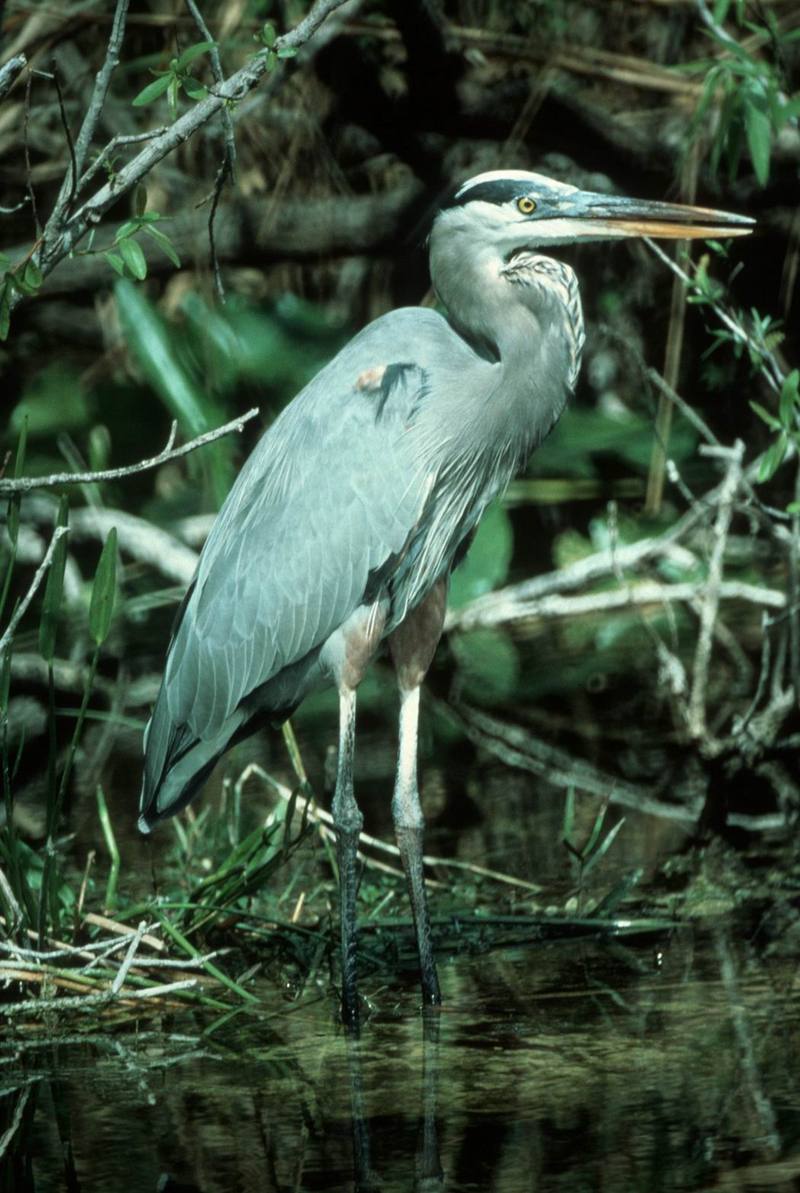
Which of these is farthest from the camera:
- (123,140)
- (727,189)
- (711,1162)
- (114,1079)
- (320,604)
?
(727,189)

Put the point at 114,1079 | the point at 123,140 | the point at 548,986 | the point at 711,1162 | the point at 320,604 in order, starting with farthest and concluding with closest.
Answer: the point at 320,604, the point at 548,986, the point at 114,1079, the point at 123,140, the point at 711,1162

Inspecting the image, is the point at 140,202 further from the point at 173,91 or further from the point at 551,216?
the point at 551,216

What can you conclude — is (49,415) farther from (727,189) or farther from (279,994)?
(279,994)

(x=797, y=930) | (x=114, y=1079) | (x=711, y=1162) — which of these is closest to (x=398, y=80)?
(x=797, y=930)

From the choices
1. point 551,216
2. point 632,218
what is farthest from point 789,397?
point 551,216

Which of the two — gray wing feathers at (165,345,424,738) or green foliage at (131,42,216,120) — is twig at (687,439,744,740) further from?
green foliage at (131,42,216,120)

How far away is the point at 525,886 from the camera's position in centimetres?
437

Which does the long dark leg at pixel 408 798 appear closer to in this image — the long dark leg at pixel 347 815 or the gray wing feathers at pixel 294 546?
the long dark leg at pixel 347 815

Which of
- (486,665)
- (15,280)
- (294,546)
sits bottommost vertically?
(486,665)

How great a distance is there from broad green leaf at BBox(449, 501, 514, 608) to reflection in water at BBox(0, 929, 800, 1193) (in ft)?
9.41

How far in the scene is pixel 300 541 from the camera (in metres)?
4.14

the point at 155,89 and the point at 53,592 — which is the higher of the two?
the point at 155,89

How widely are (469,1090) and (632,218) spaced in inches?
75.0

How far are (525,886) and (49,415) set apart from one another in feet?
13.2
